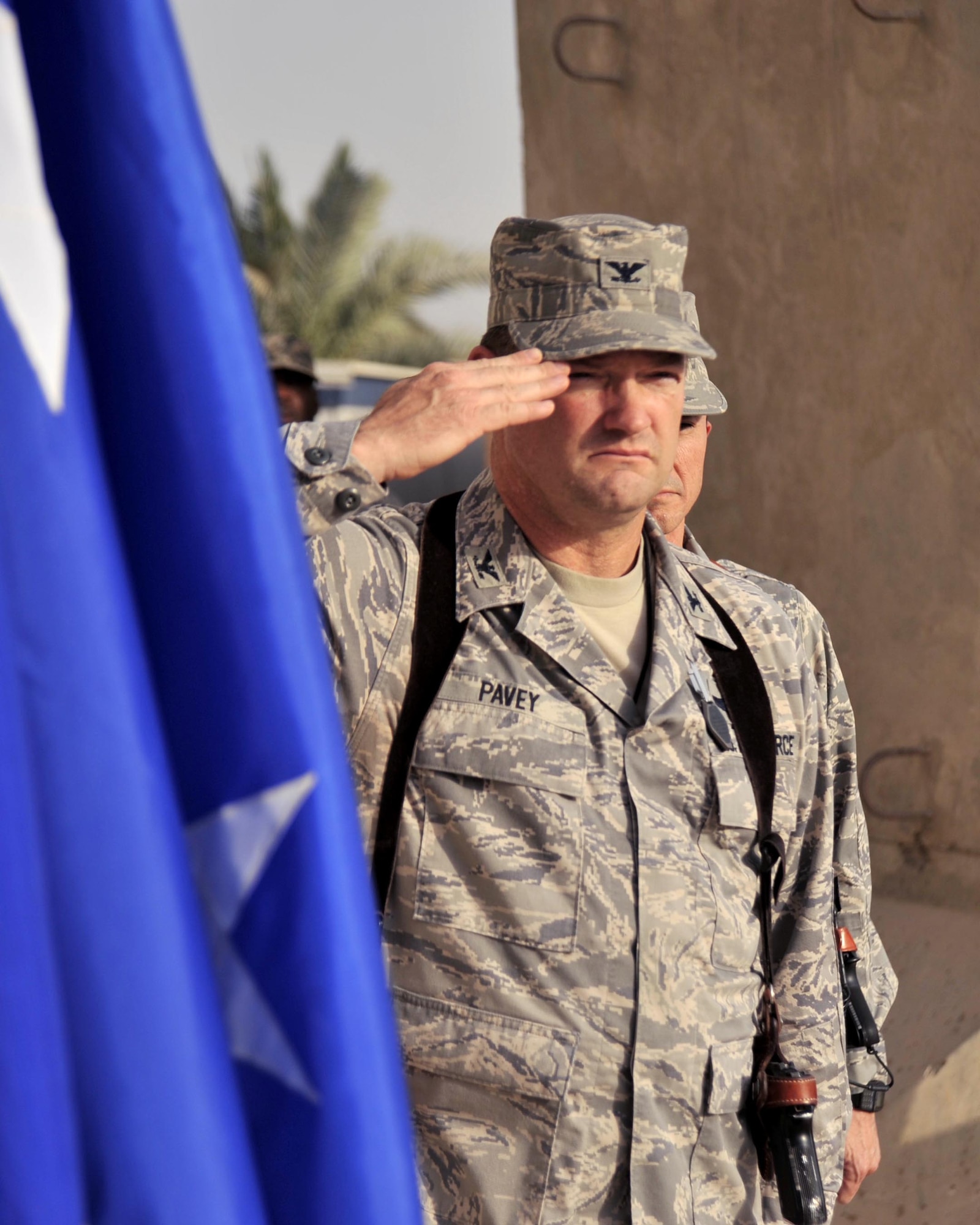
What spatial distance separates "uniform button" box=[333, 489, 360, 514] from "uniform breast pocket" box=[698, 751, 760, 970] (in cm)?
63

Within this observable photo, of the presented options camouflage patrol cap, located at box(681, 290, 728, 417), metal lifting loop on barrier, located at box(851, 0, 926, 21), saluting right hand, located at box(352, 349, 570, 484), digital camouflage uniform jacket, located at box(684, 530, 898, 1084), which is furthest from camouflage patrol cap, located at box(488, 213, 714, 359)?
metal lifting loop on barrier, located at box(851, 0, 926, 21)

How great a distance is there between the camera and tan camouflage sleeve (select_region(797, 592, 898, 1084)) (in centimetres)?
241

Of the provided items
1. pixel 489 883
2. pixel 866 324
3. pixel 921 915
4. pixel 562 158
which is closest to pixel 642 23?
pixel 562 158

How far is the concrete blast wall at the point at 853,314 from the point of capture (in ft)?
13.1

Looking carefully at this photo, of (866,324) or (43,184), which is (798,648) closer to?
(43,184)

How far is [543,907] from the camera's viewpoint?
6.00 feet

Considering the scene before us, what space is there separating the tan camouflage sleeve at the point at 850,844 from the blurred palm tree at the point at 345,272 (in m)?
15.6

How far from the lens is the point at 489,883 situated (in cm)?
183

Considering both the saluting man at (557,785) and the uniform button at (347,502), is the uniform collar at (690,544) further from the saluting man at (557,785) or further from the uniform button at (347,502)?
the uniform button at (347,502)

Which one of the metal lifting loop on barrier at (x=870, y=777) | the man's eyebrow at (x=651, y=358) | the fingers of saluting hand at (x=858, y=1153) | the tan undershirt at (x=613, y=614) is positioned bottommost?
the fingers of saluting hand at (x=858, y=1153)

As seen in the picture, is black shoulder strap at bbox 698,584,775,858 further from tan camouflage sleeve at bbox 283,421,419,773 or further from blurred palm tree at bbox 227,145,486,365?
blurred palm tree at bbox 227,145,486,365

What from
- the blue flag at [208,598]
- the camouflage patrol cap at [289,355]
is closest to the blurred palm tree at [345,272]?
the camouflage patrol cap at [289,355]

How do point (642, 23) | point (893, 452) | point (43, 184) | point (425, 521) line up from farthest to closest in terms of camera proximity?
1. point (642, 23)
2. point (893, 452)
3. point (425, 521)
4. point (43, 184)

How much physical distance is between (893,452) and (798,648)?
6.92 feet
